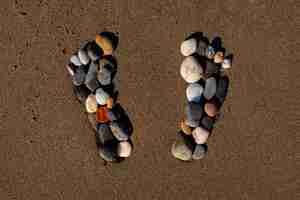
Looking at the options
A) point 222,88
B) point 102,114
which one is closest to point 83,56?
point 102,114

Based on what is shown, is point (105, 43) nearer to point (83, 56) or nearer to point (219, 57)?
point (83, 56)

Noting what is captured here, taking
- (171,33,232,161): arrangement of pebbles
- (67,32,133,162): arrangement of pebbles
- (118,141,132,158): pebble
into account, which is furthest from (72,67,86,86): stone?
(171,33,232,161): arrangement of pebbles

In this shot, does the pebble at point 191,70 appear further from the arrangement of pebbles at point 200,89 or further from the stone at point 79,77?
the stone at point 79,77

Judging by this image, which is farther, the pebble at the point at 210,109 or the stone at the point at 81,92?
the stone at the point at 81,92

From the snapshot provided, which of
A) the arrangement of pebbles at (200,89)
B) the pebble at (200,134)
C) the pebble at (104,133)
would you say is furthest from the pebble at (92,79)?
the pebble at (200,134)

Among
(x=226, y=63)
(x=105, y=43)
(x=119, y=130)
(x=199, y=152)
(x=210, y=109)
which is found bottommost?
(x=199, y=152)

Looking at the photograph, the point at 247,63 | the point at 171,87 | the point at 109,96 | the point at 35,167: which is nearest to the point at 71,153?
the point at 35,167
